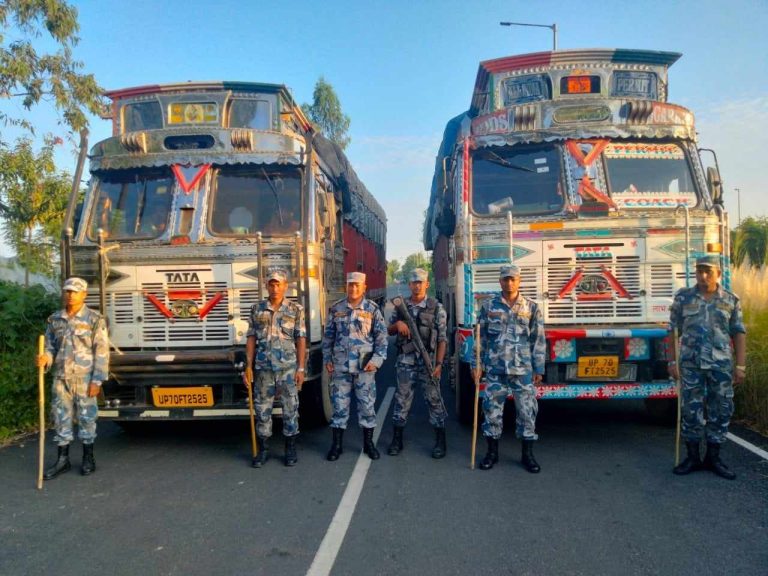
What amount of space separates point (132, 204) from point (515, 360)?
430 centimetres

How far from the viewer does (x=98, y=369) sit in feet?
17.0

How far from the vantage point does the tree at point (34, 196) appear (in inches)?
414

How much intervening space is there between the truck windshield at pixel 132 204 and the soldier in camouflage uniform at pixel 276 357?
5.30ft

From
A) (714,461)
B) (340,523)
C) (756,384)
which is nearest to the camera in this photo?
(340,523)

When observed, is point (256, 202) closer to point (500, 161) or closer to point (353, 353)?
point (353, 353)

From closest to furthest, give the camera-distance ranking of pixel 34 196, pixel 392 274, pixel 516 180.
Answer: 1. pixel 516 180
2. pixel 34 196
3. pixel 392 274

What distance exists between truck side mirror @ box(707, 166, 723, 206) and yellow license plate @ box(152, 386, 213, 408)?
219 inches

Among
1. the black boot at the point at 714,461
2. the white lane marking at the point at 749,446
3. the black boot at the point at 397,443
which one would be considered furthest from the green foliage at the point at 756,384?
the black boot at the point at 397,443

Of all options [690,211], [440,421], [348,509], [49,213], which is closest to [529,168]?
[690,211]

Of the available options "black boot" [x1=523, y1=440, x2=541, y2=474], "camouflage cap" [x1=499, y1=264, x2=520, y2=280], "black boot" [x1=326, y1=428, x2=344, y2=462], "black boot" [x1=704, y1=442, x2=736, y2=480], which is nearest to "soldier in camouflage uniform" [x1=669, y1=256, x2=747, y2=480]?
"black boot" [x1=704, y1=442, x2=736, y2=480]

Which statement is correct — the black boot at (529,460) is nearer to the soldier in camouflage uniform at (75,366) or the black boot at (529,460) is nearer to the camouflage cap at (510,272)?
the camouflage cap at (510,272)

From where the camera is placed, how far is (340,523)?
4.00m

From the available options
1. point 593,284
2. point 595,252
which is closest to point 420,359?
point 593,284

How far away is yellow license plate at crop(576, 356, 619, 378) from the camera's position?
5590 mm
